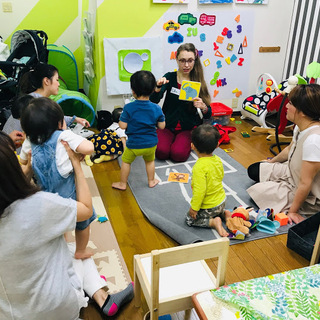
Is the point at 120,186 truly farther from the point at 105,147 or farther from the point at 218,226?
the point at 218,226

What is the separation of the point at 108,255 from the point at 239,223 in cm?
85

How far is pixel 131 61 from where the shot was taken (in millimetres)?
3697

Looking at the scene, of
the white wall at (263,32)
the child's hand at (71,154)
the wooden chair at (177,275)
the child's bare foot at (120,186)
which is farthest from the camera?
the white wall at (263,32)

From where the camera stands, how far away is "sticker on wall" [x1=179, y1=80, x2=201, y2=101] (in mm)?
2865

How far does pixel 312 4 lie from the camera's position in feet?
12.5

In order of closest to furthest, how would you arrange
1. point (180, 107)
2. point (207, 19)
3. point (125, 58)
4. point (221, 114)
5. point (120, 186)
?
point (120, 186) → point (180, 107) → point (125, 58) → point (207, 19) → point (221, 114)

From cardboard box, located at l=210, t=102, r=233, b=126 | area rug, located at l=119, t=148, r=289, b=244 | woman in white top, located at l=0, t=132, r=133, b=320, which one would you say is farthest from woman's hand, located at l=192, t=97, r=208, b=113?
woman in white top, located at l=0, t=132, r=133, b=320

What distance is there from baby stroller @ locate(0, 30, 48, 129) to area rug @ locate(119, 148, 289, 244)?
53.2 inches

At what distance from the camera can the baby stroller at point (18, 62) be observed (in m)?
3.10

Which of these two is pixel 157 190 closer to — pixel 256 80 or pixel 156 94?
pixel 156 94

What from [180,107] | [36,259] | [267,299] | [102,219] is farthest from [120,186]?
[267,299]

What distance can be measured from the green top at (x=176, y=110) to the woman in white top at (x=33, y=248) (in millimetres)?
2009

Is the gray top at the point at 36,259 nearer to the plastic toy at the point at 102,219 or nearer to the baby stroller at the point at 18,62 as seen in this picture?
the plastic toy at the point at 102,219

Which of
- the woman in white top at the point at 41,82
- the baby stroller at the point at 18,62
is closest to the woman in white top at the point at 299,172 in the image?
the woman in white top at the point at 41,82
